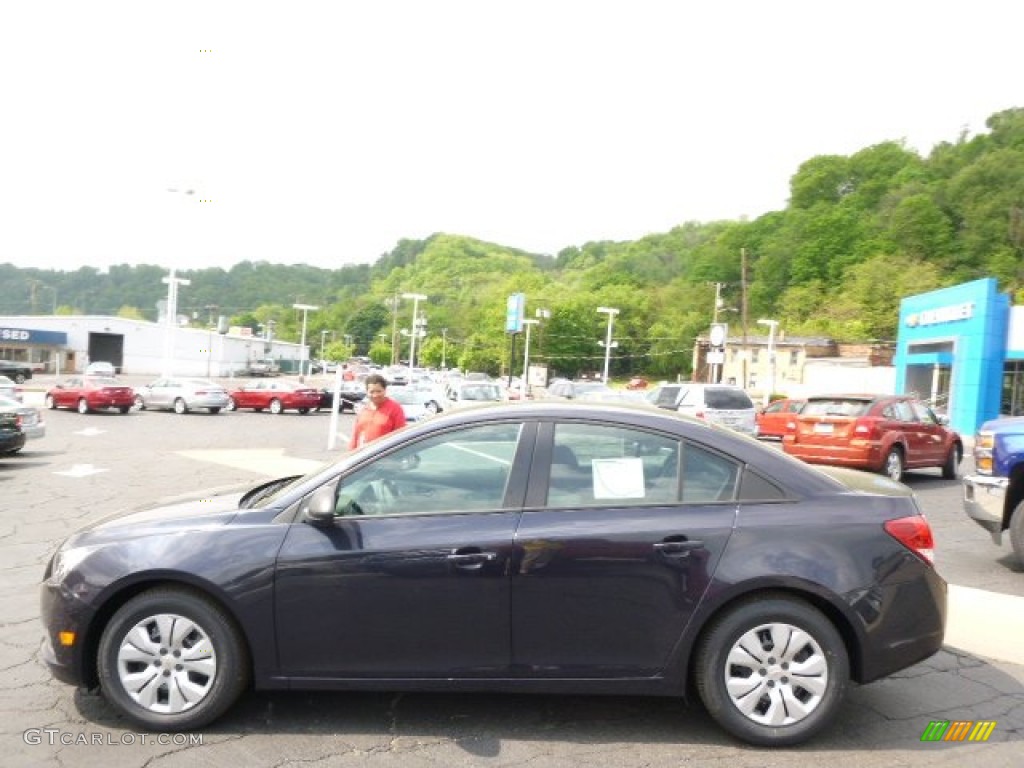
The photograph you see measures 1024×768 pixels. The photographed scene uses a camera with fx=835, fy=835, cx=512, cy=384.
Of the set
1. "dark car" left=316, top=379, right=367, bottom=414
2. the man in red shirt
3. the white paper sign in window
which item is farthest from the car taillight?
"dark car" left=316, top=379, right=367, bottom=414

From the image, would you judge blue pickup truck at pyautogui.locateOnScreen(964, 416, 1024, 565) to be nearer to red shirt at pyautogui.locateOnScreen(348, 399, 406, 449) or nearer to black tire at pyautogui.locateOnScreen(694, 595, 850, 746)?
black tire at pyautogui.locateOnScreen(694, 595, 850, 746)

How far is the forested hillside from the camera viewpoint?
80.0 m

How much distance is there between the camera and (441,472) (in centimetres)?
417

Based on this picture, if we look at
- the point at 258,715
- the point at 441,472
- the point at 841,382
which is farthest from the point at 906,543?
the point at 841,382

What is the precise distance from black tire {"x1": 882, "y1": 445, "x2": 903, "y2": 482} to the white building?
6044 cm

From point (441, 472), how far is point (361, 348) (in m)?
149

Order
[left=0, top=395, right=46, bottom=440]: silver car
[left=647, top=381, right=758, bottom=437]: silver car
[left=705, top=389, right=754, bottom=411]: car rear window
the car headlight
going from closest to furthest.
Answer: the car headlight → [left=0, top=395, right=46, bottom=440]: silver car → [left=647, top=381, right=758, bottom=437]: silver car → [left=705, top=389, right=754, bottom=411]: car rear window

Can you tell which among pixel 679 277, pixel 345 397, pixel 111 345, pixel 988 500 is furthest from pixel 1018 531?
pixel 679 277

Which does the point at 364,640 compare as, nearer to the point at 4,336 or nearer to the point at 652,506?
the point at 652,506

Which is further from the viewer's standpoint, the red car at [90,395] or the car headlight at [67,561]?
the red car at [90,395]

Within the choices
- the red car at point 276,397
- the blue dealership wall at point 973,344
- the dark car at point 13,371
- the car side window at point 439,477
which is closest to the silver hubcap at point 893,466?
the car side window at point 439,477

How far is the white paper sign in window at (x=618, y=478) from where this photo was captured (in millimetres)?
4082

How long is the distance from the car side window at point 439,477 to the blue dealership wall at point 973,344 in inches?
1376

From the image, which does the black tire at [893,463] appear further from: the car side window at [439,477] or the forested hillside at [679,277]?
the forested hillside at [679,277]
